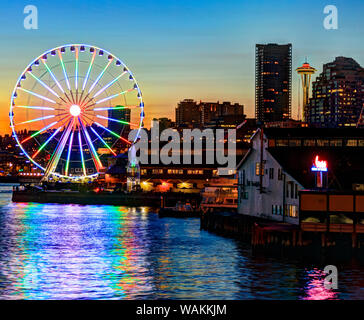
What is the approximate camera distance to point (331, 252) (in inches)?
2055

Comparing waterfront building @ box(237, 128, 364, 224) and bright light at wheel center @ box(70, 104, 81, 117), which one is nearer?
waterfront building @ box(237, 128, 364, 224)

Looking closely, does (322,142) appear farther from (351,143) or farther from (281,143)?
(281,143)

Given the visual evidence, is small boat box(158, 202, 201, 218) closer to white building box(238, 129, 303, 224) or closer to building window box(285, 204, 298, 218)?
white building box(238, 129, 303, 224)

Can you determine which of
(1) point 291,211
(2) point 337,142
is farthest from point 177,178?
(1) point 291,211

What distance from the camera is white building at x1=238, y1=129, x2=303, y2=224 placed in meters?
60.6

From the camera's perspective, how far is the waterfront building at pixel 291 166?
59.8m

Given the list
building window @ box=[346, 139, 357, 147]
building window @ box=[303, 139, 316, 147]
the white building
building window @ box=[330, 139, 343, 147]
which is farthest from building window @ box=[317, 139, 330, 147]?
the white building

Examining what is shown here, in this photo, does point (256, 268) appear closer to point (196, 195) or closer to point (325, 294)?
point (325, 294)

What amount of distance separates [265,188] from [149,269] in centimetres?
1945

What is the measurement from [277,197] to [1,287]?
27.9 metres

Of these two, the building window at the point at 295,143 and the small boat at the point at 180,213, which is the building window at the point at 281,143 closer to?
the building window at the point at 295,143

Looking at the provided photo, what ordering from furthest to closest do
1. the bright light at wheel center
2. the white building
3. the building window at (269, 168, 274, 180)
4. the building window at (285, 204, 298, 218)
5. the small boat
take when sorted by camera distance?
the bright light at wheel center
the small boat
the building window at (269, 168, 274, 180)
the white building
the building window at (285, 204, 298, 218)

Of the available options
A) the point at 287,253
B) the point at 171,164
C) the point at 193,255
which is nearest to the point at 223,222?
the point at 193,255
